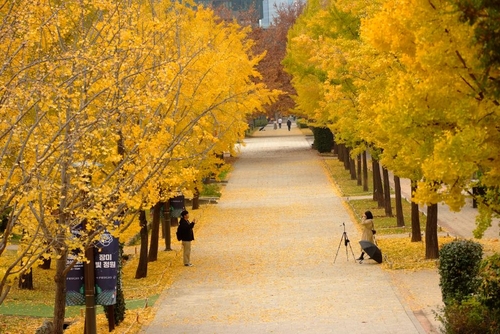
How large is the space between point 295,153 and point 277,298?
48776 millimetres

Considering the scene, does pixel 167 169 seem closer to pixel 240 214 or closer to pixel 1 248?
pixel 1 248

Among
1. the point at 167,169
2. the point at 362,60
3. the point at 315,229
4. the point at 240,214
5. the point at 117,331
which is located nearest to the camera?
the point at 117,331

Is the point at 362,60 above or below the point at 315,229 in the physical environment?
above

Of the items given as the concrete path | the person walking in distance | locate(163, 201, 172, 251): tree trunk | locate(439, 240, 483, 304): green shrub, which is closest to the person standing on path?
the concrete path

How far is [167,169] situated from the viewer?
2386cm

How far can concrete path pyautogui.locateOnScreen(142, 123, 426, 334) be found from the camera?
20.8 metres

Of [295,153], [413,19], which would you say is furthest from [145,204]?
[295,153]

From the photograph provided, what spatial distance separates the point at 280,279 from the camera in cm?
2633

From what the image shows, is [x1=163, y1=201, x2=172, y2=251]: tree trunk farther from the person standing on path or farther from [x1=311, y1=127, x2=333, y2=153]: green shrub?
[x1=311, y1=127, x2=333, y2=153]: green shrub

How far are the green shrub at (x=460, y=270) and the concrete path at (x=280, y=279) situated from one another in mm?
983

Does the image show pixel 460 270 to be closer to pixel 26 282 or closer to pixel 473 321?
pixel 473 321

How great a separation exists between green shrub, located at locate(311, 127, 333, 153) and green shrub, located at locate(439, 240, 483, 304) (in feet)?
166

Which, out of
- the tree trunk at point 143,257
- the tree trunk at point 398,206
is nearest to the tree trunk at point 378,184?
the tree trunk at point 398,206

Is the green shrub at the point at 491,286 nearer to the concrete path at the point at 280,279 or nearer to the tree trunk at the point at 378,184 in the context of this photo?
the concrete path at the point at 280,279
